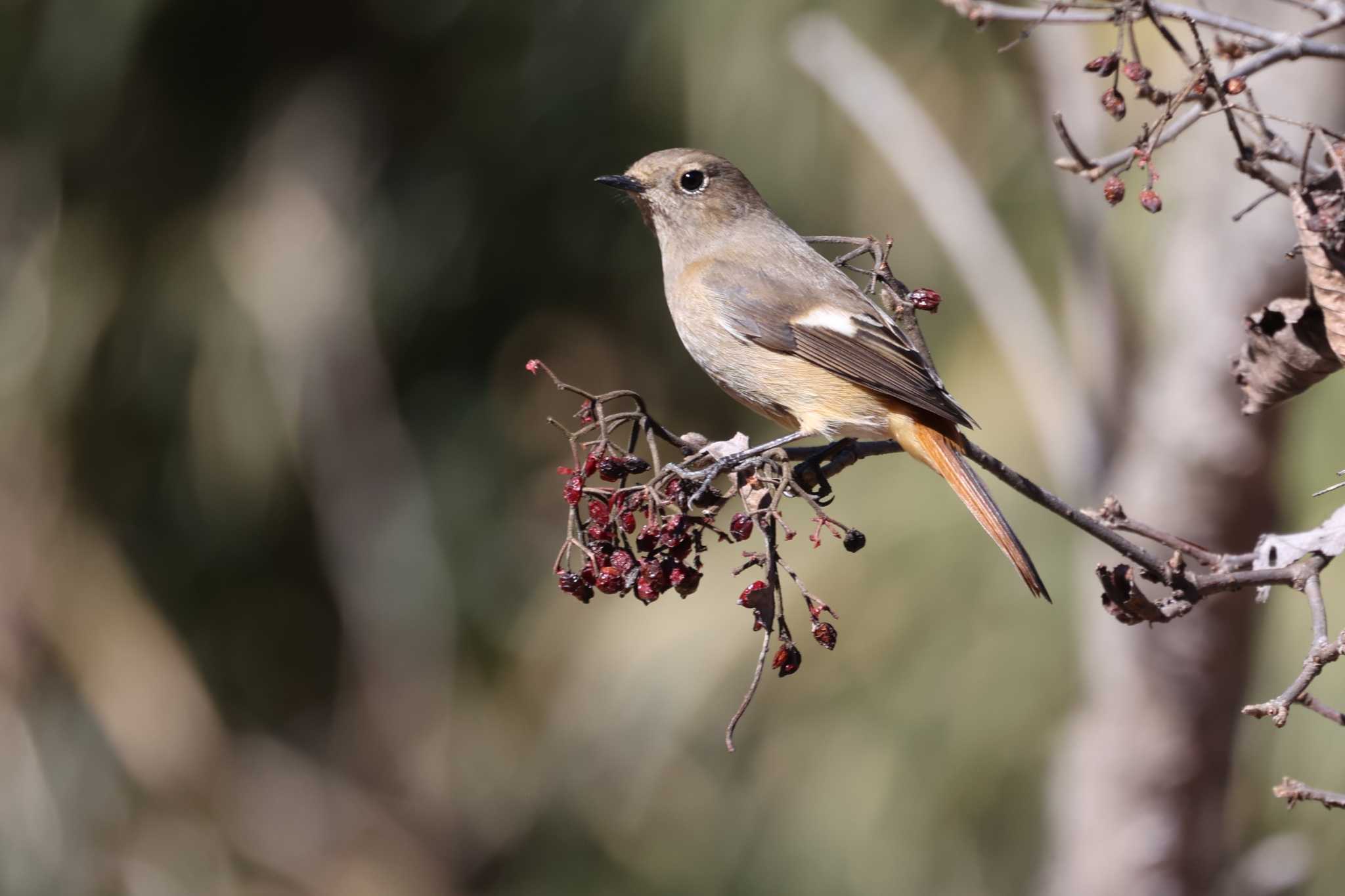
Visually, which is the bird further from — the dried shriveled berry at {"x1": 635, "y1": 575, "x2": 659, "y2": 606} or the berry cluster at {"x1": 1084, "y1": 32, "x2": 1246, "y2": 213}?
the dried shriveled berry at {"x1": 635, "y1": 575, "x2": 659, "y2": 606}

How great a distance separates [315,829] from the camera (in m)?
8.49

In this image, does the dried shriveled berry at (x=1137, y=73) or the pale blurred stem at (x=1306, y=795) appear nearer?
the pale blurred stem at (x=1306, y=795)

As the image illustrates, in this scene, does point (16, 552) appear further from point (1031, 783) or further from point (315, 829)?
point (1031, 783)

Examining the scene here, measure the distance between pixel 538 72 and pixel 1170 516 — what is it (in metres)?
4.96

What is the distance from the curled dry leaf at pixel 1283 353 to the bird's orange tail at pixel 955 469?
0.50 meters

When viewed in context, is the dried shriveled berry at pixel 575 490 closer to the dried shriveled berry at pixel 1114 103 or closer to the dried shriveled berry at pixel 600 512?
the dried shriveled berry at pixel 600 512

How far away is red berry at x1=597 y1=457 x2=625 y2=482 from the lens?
1729 millimetres

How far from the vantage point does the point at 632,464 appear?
177 cm

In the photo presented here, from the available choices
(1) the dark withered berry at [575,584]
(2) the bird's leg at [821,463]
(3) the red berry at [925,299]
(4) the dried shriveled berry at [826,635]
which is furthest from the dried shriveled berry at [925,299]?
(1) the dark withered berry at [575,584]

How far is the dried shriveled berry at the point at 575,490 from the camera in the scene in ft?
5.43

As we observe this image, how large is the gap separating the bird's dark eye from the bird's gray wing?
10.3 inches

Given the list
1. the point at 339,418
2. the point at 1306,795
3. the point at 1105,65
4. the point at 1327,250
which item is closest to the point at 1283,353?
the point at 1327,250

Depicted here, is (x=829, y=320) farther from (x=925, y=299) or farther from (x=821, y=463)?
(x=925, y=299)

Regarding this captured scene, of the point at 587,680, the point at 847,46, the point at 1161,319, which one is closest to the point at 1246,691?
the point at 1161,319
